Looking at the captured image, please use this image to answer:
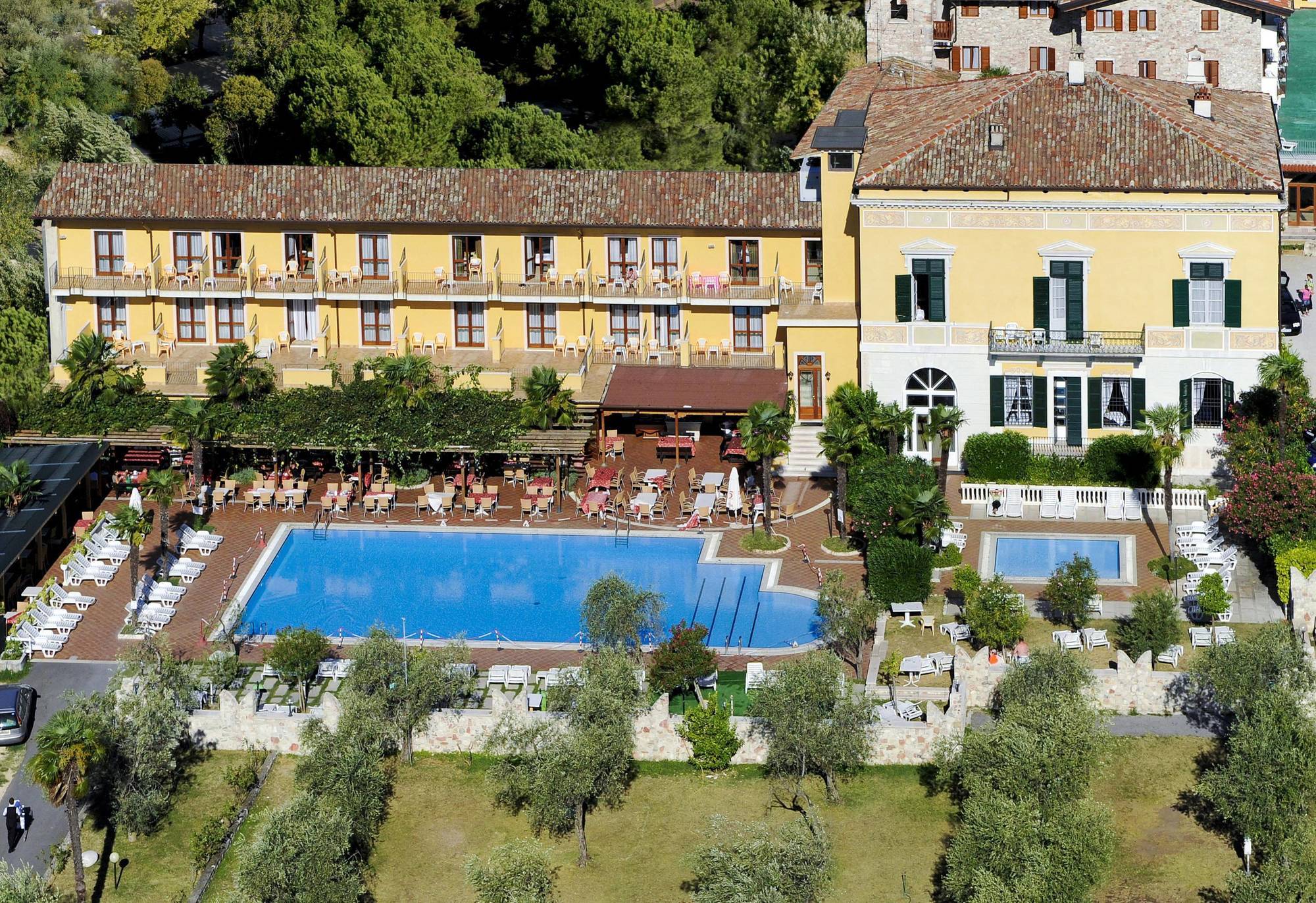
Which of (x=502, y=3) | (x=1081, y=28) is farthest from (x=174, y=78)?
(x=1081, y=28)

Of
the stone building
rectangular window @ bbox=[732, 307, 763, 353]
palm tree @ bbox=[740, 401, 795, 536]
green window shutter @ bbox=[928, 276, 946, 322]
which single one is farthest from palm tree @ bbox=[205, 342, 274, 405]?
the stone building

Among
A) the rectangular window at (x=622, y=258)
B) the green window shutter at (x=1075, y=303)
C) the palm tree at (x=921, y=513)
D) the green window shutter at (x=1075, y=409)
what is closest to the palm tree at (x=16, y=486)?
the rectangular window at (x=622, y=258)

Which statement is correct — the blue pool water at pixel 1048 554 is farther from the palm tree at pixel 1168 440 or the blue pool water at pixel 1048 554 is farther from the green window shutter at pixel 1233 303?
the green window shutter at pixel 1233 303

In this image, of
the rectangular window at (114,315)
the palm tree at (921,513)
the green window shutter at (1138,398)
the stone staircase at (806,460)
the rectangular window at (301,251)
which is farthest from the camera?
the rectangular window at (114,315)

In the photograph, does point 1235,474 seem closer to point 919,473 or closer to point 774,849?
point 919,473

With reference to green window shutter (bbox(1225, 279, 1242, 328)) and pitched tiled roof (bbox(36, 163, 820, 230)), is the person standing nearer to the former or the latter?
pitched tiled roof (bbox(36, 163, 820, 230))
